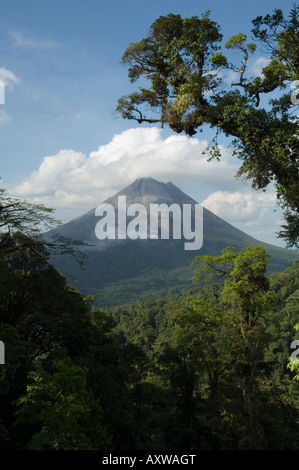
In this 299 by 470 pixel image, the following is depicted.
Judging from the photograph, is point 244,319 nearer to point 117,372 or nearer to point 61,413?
point 117,372

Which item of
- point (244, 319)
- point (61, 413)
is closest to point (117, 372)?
point (244, 319)

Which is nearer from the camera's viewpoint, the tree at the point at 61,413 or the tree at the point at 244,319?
the tree at the point at 61,413

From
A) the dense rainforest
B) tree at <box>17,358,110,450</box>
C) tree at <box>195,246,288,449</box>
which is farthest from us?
tree at <box>195,246,288,449</box>

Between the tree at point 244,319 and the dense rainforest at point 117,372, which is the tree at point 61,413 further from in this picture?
the tree at point 244,319

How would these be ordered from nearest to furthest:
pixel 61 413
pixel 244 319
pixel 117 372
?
pixel 61 413 → pixel 244 319 → pixel 117 372

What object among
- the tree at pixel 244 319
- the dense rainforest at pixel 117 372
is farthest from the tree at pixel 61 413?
the tree at pixel 244 319

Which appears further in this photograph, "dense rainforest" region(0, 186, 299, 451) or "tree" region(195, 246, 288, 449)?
"tree" region(195, 246, 288, 449)

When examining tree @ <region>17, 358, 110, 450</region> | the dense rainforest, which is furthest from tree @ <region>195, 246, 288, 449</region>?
tree @ <region>17, 358, 110, 450</region>

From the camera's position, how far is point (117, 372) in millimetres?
16562

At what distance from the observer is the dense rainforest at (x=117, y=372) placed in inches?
307

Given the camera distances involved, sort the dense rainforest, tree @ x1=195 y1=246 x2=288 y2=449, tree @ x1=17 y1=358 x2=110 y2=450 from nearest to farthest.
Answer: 1. tree @ x1=17 y1=358 x2=110 y2=450
2. the dense rainforest
3. tree @ x1=195 y1=246 x2=288 y2=449

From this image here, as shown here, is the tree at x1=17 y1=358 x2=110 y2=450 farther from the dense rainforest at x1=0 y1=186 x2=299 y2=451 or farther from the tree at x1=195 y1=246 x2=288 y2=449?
the tree at x1=195 y1=246 x2=288 y2=449

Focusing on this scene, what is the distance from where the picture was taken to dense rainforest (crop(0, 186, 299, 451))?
780cm

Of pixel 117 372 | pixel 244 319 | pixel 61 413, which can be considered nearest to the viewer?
pixel 61 413
